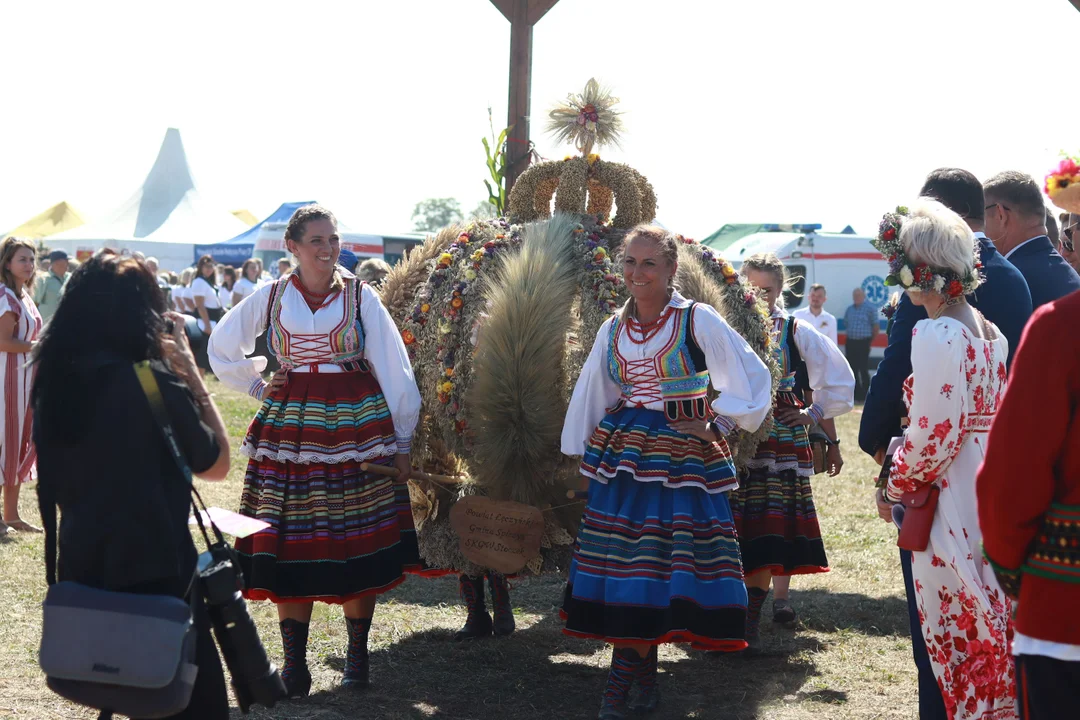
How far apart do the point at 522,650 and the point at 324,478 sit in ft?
4.55

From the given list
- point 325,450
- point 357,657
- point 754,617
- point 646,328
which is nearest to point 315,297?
point 325,450

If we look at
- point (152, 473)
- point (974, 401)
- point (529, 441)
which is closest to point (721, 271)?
point (529, 441)

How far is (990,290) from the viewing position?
3.47 metres

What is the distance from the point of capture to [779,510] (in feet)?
17.2

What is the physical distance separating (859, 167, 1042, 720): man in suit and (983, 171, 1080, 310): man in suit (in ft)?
1.11

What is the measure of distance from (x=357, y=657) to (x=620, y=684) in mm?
1129

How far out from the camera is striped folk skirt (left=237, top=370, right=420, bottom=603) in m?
4.32

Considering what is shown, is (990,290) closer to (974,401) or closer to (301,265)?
(974,401)

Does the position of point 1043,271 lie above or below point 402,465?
above

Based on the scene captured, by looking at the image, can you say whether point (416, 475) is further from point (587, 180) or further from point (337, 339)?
point (587, 180)

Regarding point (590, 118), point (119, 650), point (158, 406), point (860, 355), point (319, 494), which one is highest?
point (590, 118)

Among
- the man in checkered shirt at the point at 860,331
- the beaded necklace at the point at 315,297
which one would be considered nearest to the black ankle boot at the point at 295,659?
the beaded necklace at the point at 315,297

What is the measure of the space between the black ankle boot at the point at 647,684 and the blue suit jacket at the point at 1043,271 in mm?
1912

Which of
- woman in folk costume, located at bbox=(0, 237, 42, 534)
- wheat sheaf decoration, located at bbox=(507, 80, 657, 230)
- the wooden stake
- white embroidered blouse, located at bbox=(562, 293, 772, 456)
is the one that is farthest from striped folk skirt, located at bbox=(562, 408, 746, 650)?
woman in folk costume, located at bbox=(0, 237, 42, 534)
